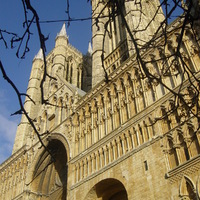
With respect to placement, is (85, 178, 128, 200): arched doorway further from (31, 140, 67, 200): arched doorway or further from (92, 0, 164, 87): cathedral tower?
(92, 0, 164, 87): cathedral tower

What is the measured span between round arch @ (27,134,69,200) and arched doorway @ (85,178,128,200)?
14.1 feet

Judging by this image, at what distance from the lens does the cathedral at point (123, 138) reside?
24.6 ft

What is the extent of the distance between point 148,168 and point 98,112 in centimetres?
448

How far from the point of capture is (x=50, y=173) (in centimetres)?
1557

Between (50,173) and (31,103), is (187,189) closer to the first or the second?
(50,173)

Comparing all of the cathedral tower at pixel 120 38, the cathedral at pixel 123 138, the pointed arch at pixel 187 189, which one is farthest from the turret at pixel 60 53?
the pointed arch at pixel 187 189

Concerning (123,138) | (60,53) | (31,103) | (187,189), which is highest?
(60,53)

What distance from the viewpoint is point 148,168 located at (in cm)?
818

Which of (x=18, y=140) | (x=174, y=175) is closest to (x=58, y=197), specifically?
(x=174, y=175)

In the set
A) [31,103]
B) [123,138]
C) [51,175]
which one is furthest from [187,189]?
A: [31,103]

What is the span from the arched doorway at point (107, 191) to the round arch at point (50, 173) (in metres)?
4.29

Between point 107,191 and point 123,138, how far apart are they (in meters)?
2.27

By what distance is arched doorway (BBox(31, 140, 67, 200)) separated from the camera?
14484mm

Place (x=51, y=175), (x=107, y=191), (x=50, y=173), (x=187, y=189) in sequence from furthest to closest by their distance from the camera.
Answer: (x=50, y=173) < (x=51, y=175) < (x=107, y=191) < (x=187, y=189)
